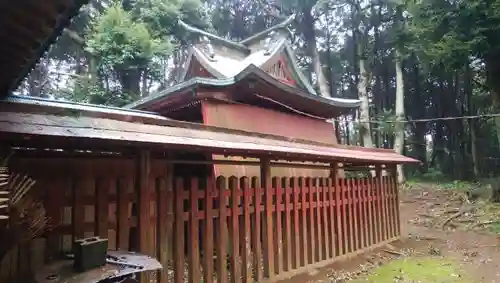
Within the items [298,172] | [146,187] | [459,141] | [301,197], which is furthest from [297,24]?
[146,187]

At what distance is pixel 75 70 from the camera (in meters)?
23.3

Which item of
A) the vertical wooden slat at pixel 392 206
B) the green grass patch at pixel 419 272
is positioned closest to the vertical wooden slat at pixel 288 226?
the green grass patch at pixel 419 272

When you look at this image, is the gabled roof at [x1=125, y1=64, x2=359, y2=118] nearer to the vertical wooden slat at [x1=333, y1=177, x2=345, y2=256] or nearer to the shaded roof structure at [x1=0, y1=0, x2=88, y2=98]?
the vertical wooden slat at [x1=333, y1=177, x2=345, y2=256]

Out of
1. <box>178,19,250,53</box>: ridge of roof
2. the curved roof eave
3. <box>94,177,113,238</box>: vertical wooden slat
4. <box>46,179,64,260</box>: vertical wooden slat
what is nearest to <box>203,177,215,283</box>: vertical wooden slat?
<box>94,177,113,238</box>: vertical wooden slat

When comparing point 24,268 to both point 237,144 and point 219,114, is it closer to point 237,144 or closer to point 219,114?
point 237,144

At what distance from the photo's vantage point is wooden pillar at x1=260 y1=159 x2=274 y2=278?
19.4 ft

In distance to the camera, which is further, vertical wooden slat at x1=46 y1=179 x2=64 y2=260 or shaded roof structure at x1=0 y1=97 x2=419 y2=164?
vertical wooden slat at x1=46 y1=179 x2=64 y2=260

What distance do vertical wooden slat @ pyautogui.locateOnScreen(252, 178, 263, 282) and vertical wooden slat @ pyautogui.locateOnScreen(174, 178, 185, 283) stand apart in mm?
1405

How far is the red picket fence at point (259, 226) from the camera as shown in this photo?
15.7ft

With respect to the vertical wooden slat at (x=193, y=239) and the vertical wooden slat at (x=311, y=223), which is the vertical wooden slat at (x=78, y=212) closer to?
the vertical wooden slat at (x=193, y=239)

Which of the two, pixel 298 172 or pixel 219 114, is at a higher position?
pixel 219 114

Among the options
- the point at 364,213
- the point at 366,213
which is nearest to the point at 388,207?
the point at 366,213

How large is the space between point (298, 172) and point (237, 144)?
483 centimetres

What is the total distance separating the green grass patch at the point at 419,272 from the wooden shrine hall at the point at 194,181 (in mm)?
846
